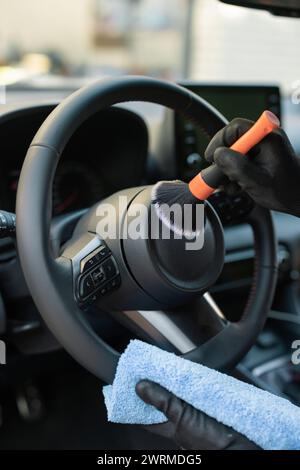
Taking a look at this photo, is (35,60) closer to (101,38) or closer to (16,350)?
(101,38)

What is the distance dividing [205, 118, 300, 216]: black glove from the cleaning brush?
0.02m

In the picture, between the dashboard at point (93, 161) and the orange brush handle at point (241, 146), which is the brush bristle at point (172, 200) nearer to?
the orange brush handle at point (241, 146)

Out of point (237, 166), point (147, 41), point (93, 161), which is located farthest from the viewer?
point (147, 41)

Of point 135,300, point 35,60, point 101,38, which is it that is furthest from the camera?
point 101,38

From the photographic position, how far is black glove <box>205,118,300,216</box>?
69 centimetres

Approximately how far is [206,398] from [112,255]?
0.79 ft

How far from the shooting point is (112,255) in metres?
0.81

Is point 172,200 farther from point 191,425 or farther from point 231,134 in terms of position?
point 191,425

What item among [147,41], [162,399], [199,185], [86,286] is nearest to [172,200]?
[199,185]

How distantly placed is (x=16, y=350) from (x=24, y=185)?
563 mm

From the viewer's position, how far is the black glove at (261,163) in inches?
27.2

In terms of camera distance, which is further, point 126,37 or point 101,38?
point 101,38

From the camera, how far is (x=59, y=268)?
2.42 feet

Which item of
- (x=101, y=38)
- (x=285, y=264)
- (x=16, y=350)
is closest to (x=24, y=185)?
(x=16, y=350)
